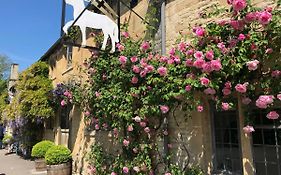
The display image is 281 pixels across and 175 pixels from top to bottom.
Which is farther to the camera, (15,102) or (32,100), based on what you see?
(15,102)

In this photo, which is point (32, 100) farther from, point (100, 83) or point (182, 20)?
point (182, 20)

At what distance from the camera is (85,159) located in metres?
9.16

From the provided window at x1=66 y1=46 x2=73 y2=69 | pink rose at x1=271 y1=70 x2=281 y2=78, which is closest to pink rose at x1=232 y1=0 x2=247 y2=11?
pink rose at x1=271 y1=70 x2=281 y2=78

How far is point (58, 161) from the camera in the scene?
928 cm

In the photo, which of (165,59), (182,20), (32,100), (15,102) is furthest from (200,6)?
(15,102)

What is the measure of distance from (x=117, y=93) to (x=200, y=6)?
8.76ft

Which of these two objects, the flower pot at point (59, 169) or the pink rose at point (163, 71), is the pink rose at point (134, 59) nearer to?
the pink rose at point (163, 71)

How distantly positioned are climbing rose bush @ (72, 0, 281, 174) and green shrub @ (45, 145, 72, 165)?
8.36 ft

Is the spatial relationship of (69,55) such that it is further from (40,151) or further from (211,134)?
(211,134)

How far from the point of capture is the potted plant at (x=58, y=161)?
907 cm

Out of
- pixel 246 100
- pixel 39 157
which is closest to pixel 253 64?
pixel 246 100

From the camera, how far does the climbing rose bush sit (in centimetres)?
428

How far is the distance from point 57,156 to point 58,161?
6.9 inches

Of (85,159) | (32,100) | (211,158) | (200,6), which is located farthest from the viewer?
(32,100)
